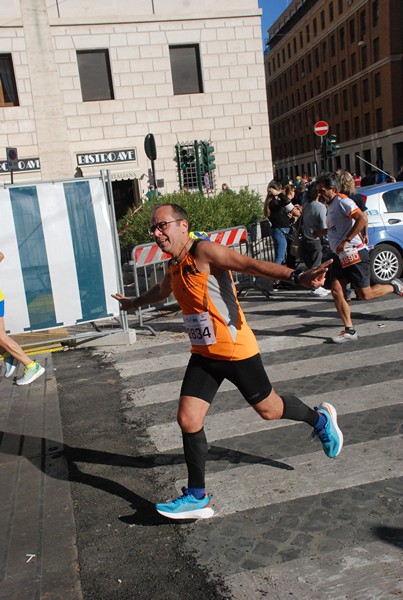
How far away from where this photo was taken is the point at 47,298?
746 centimetres

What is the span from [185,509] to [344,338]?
4.09m

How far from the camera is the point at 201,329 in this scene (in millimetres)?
3469

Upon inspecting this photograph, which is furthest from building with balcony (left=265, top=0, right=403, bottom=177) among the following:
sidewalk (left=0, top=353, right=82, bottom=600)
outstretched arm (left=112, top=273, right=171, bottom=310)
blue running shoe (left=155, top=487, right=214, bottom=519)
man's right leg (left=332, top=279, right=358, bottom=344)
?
blue running shoe (left=155, top=487, right=214, bottom=519)

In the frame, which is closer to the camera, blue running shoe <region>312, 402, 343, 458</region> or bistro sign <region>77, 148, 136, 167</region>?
blue running shoe <region>312, 402, 343, 458</region>

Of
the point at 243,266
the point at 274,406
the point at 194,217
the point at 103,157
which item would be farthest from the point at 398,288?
the point at 103,157

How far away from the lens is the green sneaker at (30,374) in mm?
6406

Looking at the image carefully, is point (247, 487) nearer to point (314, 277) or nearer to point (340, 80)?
point (314, 277)

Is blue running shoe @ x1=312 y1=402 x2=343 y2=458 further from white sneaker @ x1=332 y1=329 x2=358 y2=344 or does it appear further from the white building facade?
the white building facade

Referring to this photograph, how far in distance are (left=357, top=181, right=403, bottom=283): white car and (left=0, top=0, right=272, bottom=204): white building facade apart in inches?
521

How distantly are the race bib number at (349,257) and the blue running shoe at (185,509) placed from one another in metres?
4.31

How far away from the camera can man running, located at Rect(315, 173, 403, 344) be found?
22.8 ft

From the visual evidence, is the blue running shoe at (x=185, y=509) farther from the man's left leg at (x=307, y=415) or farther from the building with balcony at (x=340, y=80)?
the building with balcony at (x=340, y=80)

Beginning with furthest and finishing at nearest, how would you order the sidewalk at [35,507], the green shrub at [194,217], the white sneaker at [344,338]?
the green shrub at [194,217], the white sneaker at [344,338], the sidewalk at [35,507]

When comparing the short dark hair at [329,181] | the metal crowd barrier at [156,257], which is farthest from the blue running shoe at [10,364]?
the short dark hair at [329,181]
